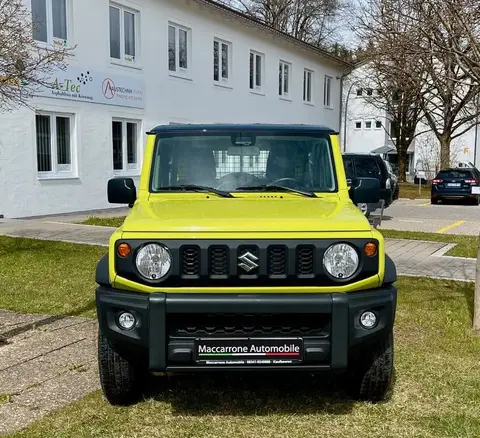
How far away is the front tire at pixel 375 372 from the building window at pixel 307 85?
90.8 ft

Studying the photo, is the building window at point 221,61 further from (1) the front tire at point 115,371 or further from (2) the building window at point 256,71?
(1) the front tire at point 115,371

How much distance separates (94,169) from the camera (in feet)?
57.3

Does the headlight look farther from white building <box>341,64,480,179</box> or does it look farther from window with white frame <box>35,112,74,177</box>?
white building <box>341,64,480,179</box>

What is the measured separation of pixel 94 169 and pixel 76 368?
1309 cm

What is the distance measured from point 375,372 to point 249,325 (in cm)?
99

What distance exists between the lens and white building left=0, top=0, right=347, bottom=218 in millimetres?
15492

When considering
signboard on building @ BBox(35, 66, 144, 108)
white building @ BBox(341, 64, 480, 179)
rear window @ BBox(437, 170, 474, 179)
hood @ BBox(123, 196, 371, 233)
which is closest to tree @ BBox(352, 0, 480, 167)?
hood @ BBox(123, 196, 371, 233)

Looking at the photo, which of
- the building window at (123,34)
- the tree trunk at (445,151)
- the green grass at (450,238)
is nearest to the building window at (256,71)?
the building window at (123,34)

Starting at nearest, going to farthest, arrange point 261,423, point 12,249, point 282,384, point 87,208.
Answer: point 261,423 → point 282,384 → point 12,249 → point 87,208

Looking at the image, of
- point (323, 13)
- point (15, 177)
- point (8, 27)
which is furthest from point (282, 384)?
point (323, 13)

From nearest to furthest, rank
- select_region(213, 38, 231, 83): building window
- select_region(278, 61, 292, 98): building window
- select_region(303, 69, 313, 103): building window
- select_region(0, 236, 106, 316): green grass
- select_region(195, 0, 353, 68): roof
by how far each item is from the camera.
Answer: select_region(0, 236, 106, 316): green grass < select_region(195, 0, 353, 68): roof < select_region(213, 38, 231, 83): building window < select_region(278, 61, 292, 98): building window < select_region(303, 69, 313, 103): building window

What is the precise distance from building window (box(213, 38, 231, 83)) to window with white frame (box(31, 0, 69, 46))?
785 centimetres

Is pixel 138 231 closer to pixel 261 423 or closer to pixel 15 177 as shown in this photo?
pixel 261 423

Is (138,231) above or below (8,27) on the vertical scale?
below
